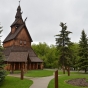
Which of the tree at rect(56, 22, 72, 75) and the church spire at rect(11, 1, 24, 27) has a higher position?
the church spire at rect(11, 1, 24, 27)

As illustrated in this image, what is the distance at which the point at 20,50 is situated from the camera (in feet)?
128

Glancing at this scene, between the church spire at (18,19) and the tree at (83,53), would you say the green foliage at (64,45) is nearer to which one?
the tree at (83,53)

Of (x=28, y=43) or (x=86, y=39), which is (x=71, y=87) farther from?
(x=28, y=43)

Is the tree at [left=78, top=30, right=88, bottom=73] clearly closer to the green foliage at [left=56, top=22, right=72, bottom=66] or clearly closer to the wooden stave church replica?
the green foliage at [left=56, top=22, right=72, bottom=66]

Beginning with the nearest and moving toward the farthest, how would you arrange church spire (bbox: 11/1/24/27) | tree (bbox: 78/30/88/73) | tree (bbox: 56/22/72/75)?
tree (bbox: 78/30/88/73), tree (bbox: 56/22/72/75), church spire (bbox: 11/1/24/27)

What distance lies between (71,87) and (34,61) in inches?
1053

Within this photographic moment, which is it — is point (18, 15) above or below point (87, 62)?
above

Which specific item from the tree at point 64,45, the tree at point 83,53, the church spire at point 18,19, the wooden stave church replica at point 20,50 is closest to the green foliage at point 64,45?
the tree at point 64,45

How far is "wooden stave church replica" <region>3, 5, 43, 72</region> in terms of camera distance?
34750 mm

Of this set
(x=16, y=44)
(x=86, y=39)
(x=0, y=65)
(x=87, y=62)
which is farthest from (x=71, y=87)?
(x=16, y=44)

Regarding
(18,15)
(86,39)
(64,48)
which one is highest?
(18,15)

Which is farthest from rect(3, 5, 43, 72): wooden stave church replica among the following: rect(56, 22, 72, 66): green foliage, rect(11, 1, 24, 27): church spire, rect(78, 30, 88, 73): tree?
rect(78, 30, 88, 73): tree

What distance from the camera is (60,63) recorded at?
34062 millimetres

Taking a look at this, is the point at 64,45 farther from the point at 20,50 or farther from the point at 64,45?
the point at 20,50
